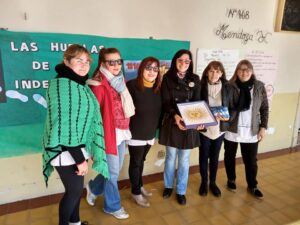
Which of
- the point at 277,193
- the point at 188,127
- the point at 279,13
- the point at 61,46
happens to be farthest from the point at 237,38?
the point at 61,46

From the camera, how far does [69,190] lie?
1.52 metres

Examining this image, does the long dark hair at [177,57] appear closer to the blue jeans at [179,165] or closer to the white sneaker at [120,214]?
the blue jeans at [179,165]

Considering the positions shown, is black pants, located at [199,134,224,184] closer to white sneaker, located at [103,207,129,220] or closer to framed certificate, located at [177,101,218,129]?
framed certificate, located at [177,101,218,129]

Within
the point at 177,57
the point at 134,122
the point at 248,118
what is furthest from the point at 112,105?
the point at 248,118

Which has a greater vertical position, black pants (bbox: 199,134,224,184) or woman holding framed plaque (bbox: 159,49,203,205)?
woman holding framed plaque (bbox: 159,49,203,205)

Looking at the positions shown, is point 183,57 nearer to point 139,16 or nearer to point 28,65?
point 139,16

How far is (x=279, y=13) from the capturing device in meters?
2.93

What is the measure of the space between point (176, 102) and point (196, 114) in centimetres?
19

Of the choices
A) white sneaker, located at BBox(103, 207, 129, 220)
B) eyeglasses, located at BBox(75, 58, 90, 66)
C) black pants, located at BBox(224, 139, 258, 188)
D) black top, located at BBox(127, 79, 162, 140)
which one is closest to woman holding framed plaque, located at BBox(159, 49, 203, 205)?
black top, located at BBox(127, 79, 162, 140)

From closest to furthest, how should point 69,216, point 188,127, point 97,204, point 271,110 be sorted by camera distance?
point 69,216 → point 188,127 → point 97,204 → point 271,110

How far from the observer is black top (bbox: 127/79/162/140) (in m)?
1.90

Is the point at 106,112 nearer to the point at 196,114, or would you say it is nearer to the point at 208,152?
the point at 196,114

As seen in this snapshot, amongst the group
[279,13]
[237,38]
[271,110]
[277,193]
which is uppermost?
[279,13]

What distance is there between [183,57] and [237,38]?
119 centimetres
